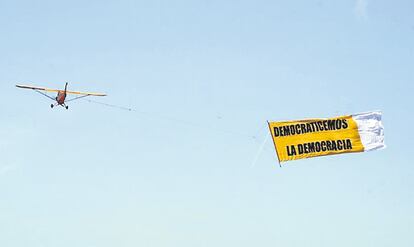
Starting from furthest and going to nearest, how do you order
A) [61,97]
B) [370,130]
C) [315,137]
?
1. [61,97]
2. [370,130]
3. [315,137]

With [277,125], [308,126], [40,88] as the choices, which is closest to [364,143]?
[308,126]

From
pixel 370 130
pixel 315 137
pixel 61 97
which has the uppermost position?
pixel 61 97

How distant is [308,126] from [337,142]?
3.05m

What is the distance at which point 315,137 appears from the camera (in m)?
46.4

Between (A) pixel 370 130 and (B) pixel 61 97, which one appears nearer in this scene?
(A) pixel 370 130

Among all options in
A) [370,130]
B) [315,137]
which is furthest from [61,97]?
[370,130]

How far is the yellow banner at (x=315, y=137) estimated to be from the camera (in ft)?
148

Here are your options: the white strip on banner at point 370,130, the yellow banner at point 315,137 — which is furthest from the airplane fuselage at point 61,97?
the white strip on banner at point 370,130

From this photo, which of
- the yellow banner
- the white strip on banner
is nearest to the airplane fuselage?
the yellow banner

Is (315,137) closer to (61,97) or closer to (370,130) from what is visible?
(370,130)

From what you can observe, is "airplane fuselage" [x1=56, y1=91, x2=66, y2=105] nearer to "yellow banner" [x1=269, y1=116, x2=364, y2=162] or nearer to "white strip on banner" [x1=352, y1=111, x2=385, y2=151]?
"yellow banner" [x1=269, y1=116, x2=364, y2=162]

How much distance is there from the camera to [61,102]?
71750 millimetres

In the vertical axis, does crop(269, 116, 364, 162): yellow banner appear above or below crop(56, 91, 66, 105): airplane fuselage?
below

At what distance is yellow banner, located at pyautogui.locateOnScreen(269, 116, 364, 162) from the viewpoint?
4519 cm
